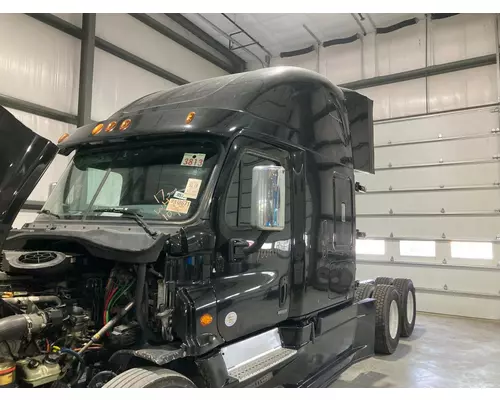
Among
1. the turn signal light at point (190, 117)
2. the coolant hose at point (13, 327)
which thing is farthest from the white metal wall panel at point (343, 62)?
the coolant hose at point (13, 327)

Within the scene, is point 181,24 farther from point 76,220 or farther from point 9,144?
point 9,144

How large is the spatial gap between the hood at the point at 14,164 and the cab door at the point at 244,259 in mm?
1147

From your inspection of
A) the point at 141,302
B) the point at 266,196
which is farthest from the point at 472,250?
the point at 141,302

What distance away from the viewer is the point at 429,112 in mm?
8602

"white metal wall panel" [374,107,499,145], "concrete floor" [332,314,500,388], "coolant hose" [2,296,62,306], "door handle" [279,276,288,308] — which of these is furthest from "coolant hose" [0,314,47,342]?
"white metal wall panel" [374,107,499,145]

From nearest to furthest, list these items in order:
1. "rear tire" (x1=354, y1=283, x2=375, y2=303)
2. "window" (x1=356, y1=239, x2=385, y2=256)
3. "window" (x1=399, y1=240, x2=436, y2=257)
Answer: "rear tire" (x1=354, y1=283, x2=375, y2=303) < "window" (x1=399, y1=240, x2=436, y2=257) < "window" (x1=356, y1=239, x2=385, y2=256)

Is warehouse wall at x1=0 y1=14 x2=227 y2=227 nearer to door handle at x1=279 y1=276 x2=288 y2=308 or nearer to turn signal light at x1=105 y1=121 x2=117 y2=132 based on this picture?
turn signal light at x1=105 y1=121 x2=117 y2=132

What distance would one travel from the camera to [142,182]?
3096 mm

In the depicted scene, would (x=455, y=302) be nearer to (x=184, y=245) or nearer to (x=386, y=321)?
(x=386, y=321)

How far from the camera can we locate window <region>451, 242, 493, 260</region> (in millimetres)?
7828

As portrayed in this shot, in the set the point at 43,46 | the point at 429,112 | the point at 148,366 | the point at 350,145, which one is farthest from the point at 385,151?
the point at 148,366

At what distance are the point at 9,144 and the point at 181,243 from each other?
107cm

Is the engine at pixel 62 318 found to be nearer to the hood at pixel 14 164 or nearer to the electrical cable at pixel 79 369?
the electrical cable at pixel 79 369

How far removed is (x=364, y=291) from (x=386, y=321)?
491 millimetres
